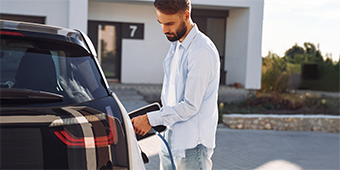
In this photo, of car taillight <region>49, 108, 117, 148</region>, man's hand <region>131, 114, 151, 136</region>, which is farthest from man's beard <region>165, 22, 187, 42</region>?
car taillight <region>49, 108, 117, 148</region>

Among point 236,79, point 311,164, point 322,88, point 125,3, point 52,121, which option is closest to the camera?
point 52,121

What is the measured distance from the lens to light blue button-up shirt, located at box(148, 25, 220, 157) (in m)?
2.18

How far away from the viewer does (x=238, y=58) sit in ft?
45.0

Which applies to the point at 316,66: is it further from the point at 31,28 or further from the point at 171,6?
the point at 31,28

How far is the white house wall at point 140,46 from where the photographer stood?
13205 millimetres

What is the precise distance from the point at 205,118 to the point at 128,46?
37.3 feet

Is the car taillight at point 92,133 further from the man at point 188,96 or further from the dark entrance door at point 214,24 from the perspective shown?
the dark entrance door at point 214,24

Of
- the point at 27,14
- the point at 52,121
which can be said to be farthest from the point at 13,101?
the point at 27,14

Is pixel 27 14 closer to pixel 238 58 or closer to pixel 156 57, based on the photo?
pixel 156 57

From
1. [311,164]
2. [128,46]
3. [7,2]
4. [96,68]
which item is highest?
[7,2]

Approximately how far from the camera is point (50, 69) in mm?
1947

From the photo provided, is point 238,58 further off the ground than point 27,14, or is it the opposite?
point 27,14

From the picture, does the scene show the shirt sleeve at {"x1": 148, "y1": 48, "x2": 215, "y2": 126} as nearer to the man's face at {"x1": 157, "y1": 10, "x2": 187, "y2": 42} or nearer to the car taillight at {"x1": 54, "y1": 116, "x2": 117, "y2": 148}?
the man's face at {"x1": 157, "y1": 10, "x2": 187, "y2": 42}

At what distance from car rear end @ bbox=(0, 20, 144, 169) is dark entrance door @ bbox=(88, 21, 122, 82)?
1153cm
